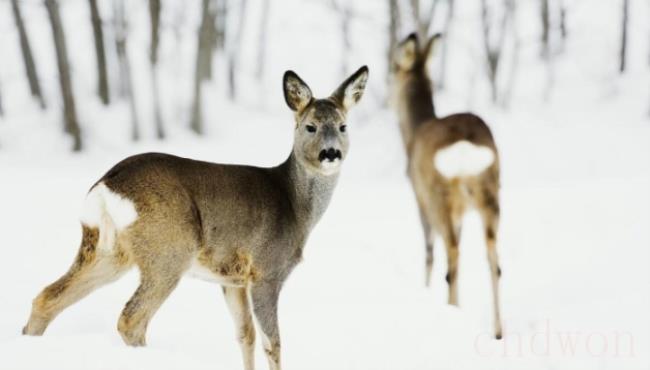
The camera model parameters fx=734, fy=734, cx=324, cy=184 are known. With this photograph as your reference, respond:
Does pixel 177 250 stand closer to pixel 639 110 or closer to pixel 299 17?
pixel 639 110

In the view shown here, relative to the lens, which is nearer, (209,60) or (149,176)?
(149,176)

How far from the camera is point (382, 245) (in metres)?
8.78

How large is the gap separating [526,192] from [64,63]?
910 cm

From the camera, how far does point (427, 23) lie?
16094mm

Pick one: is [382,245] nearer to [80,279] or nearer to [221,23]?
[80,279]

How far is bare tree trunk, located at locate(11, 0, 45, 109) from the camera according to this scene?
1549 centimetres

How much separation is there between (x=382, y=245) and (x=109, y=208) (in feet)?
17.5

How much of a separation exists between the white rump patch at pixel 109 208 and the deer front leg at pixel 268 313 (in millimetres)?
861

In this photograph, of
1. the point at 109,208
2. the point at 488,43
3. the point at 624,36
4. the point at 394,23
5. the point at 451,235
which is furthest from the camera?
the point at 624,36

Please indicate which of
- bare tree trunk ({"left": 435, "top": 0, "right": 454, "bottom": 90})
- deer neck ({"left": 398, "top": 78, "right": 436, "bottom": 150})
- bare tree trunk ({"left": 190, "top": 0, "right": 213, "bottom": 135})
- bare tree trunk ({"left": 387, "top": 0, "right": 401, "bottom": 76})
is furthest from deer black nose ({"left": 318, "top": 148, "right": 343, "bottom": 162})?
bare tree trunk ({"left": 435, "top": 0, "right": 454, "bottom": 90})

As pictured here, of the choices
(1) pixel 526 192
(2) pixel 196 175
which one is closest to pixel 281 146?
(1) pixel 526 192

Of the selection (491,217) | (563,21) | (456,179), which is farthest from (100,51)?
(563,21)

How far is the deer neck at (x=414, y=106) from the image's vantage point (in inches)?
300

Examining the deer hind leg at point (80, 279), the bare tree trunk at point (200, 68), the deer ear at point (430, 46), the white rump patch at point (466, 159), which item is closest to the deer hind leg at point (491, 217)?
the white rump patch at point (466, 159)
